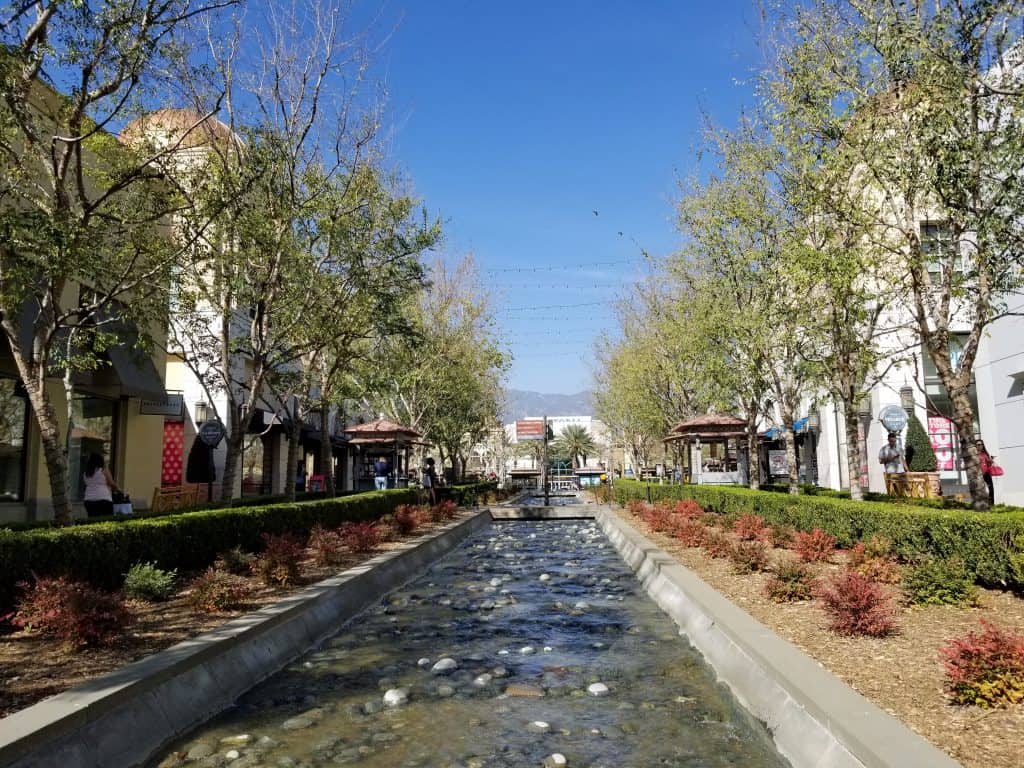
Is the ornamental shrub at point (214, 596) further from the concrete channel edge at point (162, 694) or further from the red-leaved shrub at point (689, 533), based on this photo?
the red-leaved shrub at point (689, 533)

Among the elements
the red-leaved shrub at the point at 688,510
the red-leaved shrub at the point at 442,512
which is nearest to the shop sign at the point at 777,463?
the red-leaved shrub at the point at 442,512

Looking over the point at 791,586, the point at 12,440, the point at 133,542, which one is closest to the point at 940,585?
the point at 791,586

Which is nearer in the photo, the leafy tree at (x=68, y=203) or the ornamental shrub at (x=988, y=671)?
the ornamental shrub at (x=988, y=671)

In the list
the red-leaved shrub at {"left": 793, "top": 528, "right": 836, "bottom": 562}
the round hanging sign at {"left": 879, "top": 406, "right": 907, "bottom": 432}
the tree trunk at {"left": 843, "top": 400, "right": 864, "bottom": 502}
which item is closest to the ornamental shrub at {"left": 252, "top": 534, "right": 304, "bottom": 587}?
the red-leaved shrub at {"left": 793, "top": 528, "right": 836, "bottom": 562}

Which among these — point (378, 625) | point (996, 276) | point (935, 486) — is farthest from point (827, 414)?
point (378, 625)

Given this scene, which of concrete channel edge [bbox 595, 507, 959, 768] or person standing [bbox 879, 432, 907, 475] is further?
person standing [bbox 879, 432, 907, 475]

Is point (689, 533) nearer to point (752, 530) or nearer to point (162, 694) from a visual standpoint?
point (752, 530)

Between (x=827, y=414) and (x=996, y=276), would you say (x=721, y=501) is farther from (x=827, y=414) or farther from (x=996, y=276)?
(x=827, y=414)

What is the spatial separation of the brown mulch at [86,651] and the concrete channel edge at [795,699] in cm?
482

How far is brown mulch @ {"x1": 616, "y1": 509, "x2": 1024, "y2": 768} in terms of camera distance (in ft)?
14.1

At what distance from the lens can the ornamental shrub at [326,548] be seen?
12367mm

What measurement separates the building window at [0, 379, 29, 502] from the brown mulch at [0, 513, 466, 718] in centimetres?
1038

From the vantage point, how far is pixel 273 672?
734 cm

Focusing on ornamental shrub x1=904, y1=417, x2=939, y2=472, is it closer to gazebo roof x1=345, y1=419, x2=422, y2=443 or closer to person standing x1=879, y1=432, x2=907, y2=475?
person standing x1=879, y1=432, x2=907, y2=475
